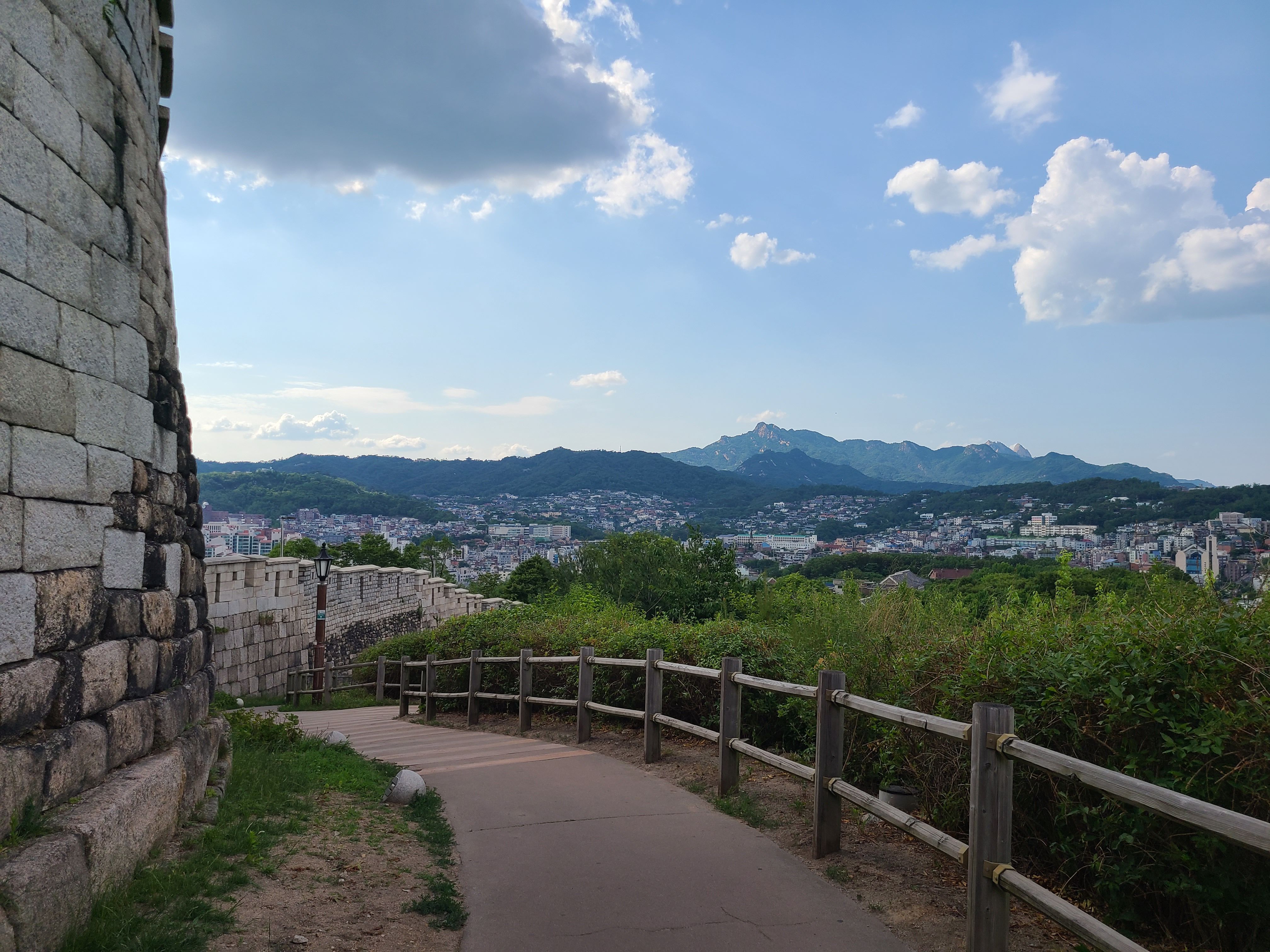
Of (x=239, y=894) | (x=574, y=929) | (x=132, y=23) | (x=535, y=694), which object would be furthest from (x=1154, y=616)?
(x=535, y=694)

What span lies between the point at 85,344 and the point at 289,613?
17118 mm

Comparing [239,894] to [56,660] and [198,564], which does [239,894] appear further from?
[198,564]

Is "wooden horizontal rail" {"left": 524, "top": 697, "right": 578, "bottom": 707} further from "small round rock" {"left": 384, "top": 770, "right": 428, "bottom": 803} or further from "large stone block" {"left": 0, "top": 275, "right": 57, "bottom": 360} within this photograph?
"large stone block" {"left": 0, "top": 275, "right": 57, "bottom": 360}

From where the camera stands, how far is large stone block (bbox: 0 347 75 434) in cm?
324

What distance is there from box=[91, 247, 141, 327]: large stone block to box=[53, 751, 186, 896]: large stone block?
7.40 feet

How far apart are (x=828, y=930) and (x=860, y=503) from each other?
376 feet

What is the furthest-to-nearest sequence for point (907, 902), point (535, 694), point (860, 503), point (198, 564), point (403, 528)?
point (860, 503), point (403, 528), point (535, 694), point (198, 564), point (907, 902)

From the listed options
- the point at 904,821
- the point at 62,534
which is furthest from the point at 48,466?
the point at 904,821

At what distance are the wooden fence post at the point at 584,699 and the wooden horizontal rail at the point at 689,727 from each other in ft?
4.46

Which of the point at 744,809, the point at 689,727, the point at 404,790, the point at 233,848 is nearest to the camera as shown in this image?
the point at 233,848

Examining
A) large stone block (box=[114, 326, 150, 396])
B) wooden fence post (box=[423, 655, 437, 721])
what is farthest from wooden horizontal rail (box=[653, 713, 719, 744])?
wooden fence post (box=[423, 655, 437, 721])

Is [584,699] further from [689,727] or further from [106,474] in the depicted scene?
[106,474]

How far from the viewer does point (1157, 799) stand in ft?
7.68

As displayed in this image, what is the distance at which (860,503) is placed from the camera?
113750 millimetres
